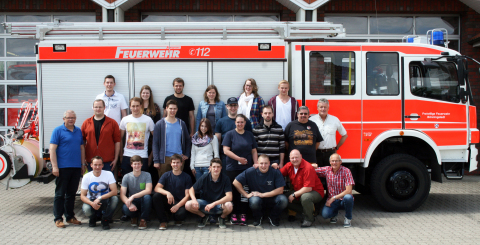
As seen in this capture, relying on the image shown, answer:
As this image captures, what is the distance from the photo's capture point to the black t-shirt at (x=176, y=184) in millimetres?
5855

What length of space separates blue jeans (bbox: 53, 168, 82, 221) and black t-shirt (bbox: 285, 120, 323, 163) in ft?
10.3

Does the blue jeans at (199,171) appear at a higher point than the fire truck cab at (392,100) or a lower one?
lower

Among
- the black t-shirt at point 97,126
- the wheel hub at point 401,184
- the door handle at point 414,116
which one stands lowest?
the wheel hub at point 401,184

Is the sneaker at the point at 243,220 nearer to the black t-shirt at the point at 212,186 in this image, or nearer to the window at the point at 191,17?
the black t-shirt at the point at 212,186

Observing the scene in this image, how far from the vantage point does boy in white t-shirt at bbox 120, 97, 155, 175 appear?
619cm

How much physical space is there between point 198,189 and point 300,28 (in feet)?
10.0

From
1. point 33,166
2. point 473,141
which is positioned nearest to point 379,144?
point 473,141

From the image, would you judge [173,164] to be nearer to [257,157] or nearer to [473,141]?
[257,157]

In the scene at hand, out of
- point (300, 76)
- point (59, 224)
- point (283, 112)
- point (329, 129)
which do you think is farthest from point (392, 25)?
point (59, 224)

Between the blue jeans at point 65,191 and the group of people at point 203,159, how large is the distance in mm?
14

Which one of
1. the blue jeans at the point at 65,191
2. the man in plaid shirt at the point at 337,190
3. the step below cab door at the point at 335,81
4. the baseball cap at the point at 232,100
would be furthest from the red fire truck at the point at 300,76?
the blue jeans at the point at 65,191

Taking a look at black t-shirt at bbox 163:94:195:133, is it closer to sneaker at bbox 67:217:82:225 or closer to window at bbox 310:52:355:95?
window at bbox 310:52:355:95

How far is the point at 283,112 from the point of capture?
251 inches

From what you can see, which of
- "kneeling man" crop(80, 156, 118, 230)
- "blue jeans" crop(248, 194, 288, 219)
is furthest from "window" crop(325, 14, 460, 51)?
"kneeling man" crop(80, 156, 118, 230)
